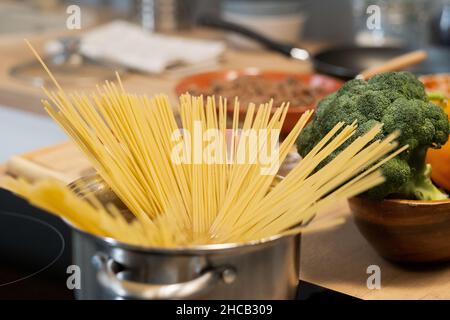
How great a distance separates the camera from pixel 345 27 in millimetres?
2490

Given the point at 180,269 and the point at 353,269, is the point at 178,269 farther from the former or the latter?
the point at 353,269

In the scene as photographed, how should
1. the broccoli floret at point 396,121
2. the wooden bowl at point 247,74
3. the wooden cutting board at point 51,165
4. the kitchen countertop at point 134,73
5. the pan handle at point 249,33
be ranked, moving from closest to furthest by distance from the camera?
the broccoli floret at point 396,121 → the wooden cutting board at point 51,165 → the wooden bowl at point 247,74 → the kitchen countertop at point 134,73 → the pan handle at point 249,33

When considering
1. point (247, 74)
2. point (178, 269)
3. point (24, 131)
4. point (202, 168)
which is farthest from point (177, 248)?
point (24, 131)

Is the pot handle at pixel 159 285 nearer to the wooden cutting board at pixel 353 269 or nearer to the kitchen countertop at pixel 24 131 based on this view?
the wooden cutting board at pixel 353 269

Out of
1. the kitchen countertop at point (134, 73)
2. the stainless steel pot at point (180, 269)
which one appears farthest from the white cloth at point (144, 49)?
the stainless steel pot at point (180, 269)

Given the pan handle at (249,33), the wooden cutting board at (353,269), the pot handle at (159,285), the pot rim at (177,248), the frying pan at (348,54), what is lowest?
the wooden cutting board at (353,269)

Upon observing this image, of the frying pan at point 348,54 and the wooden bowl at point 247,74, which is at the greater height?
the frying pan at point 348,54

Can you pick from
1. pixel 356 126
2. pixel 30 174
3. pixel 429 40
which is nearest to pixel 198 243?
pixel 356 126

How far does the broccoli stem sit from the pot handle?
0.31 m

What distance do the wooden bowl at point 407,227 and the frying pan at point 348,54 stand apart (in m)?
1.01

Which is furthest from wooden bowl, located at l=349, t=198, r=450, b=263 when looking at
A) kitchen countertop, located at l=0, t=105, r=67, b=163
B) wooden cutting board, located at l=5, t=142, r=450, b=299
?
kitchen countertop, located at l=0, t=105, r=67, b=163

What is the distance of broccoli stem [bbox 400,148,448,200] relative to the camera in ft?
3.07

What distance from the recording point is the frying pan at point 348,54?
199 cm

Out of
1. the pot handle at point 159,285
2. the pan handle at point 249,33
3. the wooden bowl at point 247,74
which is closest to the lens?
the pot handle at point 159,285
